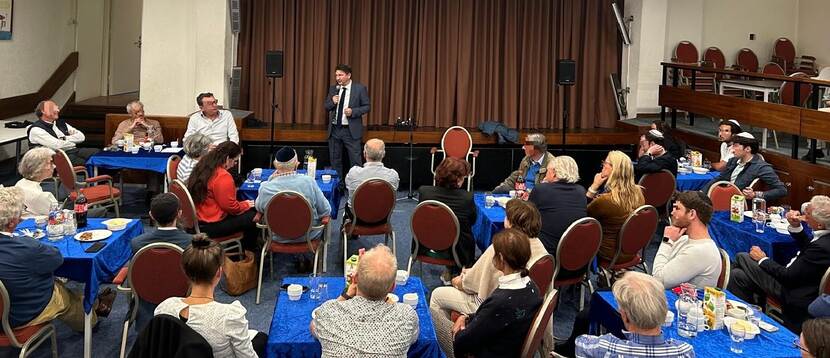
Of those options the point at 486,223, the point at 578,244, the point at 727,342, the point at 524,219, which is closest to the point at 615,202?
the point at 578,244

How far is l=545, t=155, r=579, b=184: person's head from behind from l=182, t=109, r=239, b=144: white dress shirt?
4.36m

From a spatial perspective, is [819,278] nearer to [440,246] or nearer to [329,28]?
[440,246]

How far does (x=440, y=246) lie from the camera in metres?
5.29

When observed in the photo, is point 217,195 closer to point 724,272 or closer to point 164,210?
point 164,210

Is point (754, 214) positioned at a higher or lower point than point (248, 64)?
Answer: lower

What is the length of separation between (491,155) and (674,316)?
6.72m

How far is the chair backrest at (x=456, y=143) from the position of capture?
9.28 m

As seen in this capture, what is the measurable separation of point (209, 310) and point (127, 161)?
17.2ft

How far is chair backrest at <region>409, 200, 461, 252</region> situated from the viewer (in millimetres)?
5105

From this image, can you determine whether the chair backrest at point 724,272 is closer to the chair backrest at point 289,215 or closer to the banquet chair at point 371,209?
the banquet chair at point 371,209

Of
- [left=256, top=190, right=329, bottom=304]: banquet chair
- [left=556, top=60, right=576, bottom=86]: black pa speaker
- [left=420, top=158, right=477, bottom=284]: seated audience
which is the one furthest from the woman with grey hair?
[left=556, top=60, right=576, bottom=86]: black pa speaker

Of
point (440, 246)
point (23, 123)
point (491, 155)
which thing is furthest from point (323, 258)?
point (23, 123)

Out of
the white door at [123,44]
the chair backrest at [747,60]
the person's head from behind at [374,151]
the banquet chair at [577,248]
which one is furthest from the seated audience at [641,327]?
the white door at [123,44]

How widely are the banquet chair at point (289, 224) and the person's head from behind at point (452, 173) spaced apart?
1.00 m
